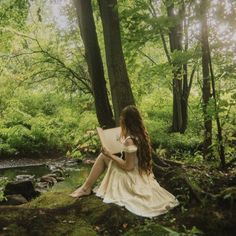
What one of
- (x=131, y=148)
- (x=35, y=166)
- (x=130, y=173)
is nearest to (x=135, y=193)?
(x=130, y=173)

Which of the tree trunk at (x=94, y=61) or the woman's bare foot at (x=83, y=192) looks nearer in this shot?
the woman's bare foot at (x=83, y=192)

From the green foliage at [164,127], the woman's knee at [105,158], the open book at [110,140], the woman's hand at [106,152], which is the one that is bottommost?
the green foliage at [164,127]

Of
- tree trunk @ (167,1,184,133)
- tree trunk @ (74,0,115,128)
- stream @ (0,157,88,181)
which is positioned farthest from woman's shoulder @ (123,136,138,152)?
tree trunk @ (167,1,184,133)

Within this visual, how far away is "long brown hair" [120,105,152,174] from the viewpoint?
17.6 ft

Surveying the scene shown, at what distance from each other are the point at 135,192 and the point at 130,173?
12.8 inches

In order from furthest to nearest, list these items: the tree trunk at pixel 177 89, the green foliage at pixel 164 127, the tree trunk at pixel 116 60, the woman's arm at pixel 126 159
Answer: the green foliage at pixel 164 127
the tree trunk at pixel 177 89
the tree trunk at pixel 116 60
the woman's arm at pixel 126 159

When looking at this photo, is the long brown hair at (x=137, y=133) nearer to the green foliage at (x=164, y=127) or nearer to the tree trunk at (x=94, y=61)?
the tree trunk at (x=94, y=61)

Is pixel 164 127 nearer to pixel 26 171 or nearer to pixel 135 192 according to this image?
pixel 26 171

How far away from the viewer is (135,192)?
5.11m

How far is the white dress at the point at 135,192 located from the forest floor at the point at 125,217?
0.11m

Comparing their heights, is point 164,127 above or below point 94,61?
below

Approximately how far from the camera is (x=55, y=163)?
48.9 feet

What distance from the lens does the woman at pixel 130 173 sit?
5066mm

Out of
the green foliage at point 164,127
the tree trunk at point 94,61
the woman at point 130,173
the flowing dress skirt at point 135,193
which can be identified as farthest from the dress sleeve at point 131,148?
the green foliage at point 164,127
